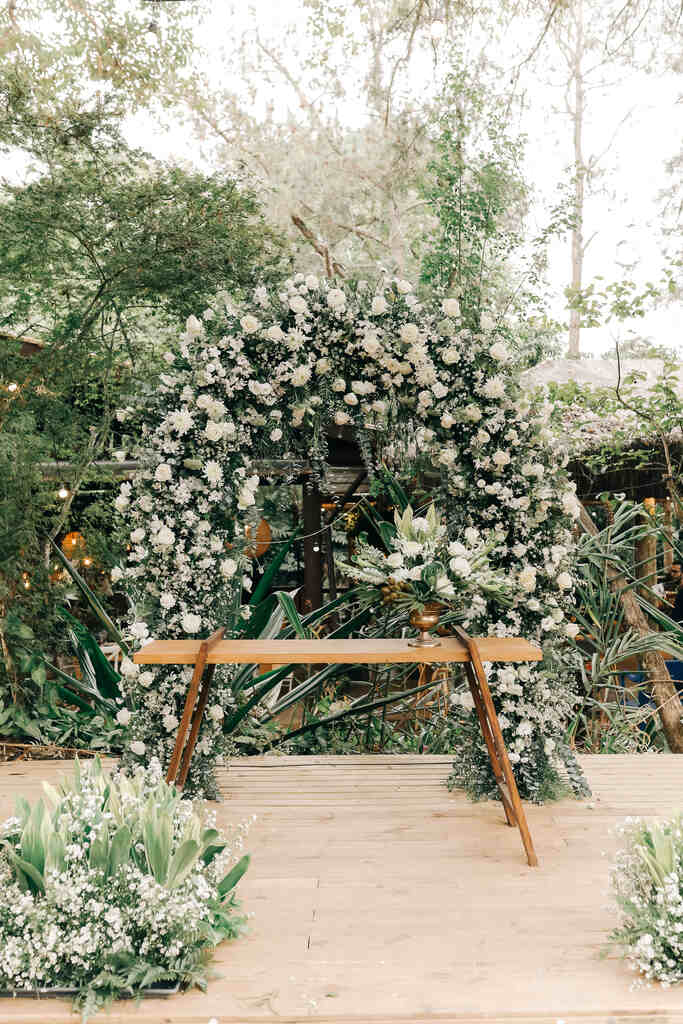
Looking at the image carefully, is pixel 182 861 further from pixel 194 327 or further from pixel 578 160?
pixel 578 160

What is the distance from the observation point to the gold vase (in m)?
3.29

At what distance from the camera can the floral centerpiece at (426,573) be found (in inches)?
129

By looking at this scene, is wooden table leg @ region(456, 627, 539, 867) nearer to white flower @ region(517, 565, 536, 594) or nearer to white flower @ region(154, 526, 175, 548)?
white flower @ region(517, 565, 536, 594)

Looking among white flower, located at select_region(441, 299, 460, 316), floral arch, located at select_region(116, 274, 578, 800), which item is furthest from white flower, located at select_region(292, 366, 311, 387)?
white flower, located at select_region(441, 299, 460, 316)

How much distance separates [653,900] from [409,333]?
2.41 metres

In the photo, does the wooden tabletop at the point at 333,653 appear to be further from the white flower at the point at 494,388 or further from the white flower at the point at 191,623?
the white flower at the point at 494,388

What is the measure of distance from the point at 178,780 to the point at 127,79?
559cm

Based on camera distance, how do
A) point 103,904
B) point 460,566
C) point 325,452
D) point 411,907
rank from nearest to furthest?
point 103,904 < point 411,907 < point 460,566 < point 325,452

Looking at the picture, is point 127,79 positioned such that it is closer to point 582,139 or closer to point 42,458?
point 42,458

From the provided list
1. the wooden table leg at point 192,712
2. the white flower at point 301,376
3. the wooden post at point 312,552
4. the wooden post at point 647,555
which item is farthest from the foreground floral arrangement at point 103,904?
the wooden post at point 312,552

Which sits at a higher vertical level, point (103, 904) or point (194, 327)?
point (194, 327)

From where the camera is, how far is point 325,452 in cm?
380

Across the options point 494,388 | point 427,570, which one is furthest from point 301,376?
point 427,570

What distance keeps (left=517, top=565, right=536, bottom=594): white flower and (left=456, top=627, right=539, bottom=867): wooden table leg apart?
389 mm
